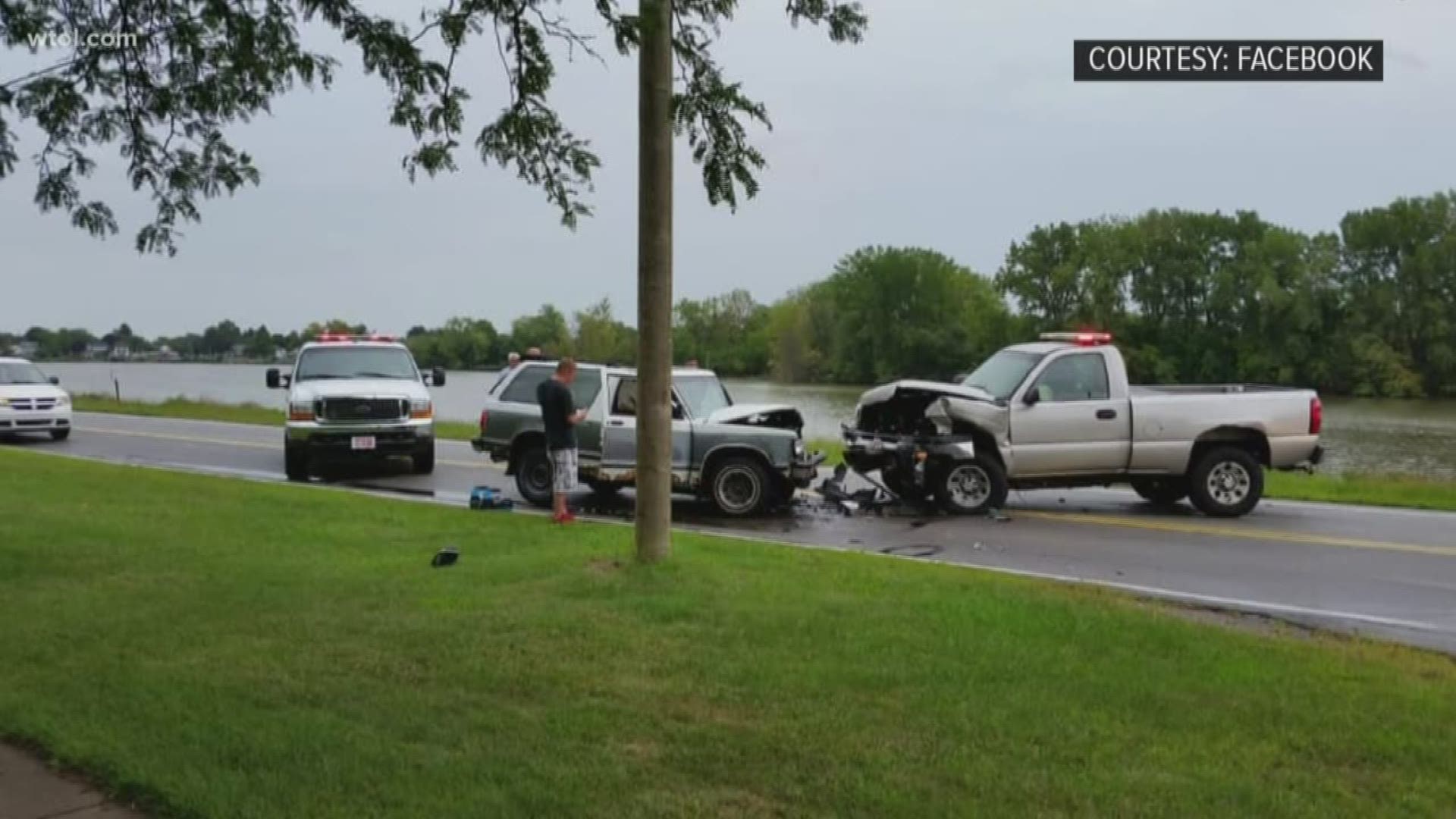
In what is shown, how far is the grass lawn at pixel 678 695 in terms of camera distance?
4055 mm

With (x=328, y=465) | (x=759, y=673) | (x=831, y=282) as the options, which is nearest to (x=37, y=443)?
(x=328, y=465)

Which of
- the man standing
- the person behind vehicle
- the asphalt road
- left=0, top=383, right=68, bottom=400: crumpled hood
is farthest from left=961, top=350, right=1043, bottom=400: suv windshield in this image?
left=0, top=383, right=68, bottom=400: crumpled hood

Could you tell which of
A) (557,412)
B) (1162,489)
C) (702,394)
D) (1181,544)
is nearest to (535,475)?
(702,394)

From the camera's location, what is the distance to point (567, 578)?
7.61 metres

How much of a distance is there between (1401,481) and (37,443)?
25.0m

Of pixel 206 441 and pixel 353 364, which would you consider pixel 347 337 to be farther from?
pixel 206 441

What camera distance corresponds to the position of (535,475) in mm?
14195

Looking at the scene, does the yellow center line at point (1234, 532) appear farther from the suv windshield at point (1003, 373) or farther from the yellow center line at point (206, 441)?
the yellow center line at point (206, 441)

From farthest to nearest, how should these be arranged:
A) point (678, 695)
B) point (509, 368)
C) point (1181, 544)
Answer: point (509, 368) → point (1181, 544) → point (678, 695)

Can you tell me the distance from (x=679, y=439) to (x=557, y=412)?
1979 mm

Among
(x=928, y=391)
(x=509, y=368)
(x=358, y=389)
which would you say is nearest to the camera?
(x=928, y=391)

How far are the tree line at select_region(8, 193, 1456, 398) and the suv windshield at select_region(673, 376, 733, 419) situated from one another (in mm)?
34780

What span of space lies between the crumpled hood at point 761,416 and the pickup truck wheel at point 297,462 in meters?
6.87

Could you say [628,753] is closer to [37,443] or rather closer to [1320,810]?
[1320,810]
